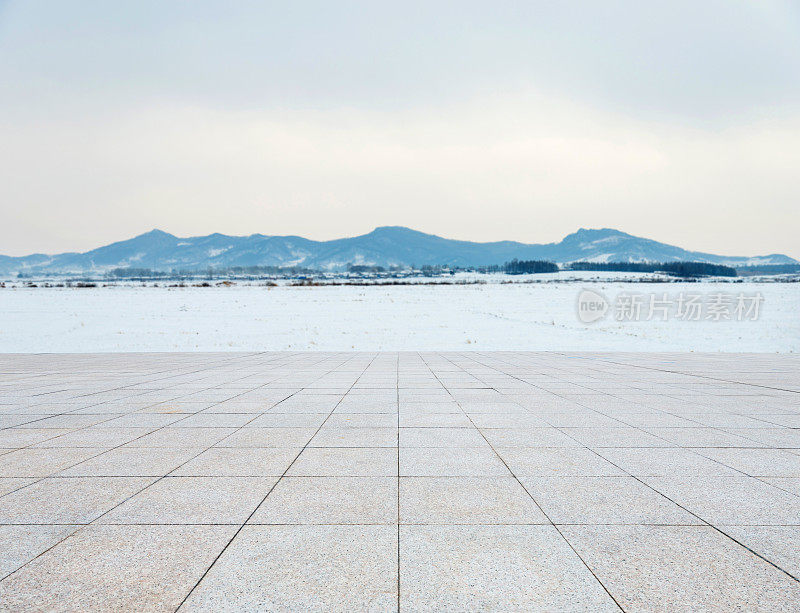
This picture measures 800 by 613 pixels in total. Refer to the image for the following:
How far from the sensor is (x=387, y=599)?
10.1 feet

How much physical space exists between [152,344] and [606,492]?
2209 centimetres

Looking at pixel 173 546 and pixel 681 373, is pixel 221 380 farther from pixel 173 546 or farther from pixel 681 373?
pixel 681 373

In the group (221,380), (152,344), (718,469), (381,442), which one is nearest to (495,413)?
(381,442)

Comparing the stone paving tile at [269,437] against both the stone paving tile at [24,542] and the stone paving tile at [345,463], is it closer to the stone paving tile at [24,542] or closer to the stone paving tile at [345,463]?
the stone paving tile at [345,463]

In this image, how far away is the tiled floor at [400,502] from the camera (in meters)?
3.20

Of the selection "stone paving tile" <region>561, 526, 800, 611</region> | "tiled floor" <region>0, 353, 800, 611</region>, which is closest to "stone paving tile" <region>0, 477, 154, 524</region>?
"tiled floor" <region>0, 353, 800, 611</region>

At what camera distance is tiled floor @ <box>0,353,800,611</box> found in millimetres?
3201

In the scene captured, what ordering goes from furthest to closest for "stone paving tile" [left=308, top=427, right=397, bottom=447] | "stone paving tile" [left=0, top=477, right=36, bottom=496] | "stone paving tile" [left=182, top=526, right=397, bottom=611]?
"stone paving tile" [left=308, top=427, right=397, bottom=447] → "stone paving tile" [left=0, top=477, right=36, bottom=496] → "stone paving tile" [left=182, top=526, right=397, bottom=611]

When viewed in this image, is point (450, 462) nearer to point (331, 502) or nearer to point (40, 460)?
point (331, 502)

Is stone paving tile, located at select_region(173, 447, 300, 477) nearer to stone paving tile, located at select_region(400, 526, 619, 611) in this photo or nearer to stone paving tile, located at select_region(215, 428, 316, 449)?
stone paving tile, located at select_region(215, 428, 316, 449)

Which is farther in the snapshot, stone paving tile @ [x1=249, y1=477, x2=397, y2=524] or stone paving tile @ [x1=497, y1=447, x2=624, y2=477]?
stone paving tile @ [x1=497, y1=447, x2=624, y2=477]

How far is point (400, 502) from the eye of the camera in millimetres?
4520

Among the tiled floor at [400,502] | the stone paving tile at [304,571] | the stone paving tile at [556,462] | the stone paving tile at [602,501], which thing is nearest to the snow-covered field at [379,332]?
the tiled floor at [400,502]

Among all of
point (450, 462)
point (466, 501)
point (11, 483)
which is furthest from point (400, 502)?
point (11, 483)
